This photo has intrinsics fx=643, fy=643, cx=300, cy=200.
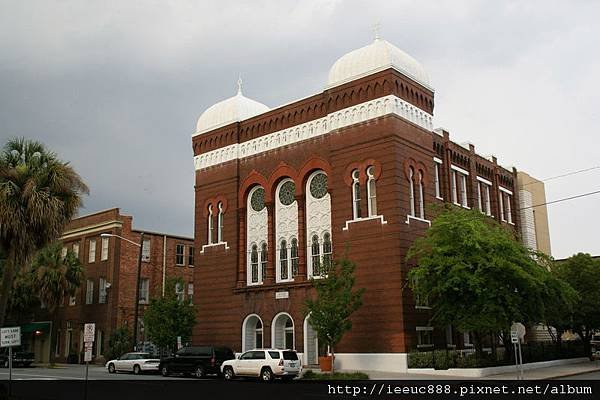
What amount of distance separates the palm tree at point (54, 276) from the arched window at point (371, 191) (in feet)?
85.9

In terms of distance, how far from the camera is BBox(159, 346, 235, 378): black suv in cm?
3109

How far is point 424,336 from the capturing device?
107 ft

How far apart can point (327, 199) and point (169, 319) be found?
11.6m

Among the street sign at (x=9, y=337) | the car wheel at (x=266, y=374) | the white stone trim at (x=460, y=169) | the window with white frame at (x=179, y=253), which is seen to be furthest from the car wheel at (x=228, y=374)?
the window with white frame at (x=179, y=253)

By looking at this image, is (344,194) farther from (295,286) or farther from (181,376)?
(181,376)

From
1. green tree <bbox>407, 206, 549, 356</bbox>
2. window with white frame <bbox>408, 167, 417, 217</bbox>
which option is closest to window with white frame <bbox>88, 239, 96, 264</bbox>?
window with white frame <bbox>408, 167, 417, 217</bbox>

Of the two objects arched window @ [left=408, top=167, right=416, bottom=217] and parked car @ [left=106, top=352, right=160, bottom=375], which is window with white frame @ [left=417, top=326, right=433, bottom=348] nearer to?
arched window @ [left=408, top=167, right=416, bottom=217]

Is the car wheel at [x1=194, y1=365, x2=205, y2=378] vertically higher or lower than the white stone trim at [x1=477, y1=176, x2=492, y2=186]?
lower

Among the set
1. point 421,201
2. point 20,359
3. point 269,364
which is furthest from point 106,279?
point 421,201

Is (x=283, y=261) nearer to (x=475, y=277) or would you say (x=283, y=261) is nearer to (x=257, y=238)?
(x=257, y=238)

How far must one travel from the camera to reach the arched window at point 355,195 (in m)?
34.1

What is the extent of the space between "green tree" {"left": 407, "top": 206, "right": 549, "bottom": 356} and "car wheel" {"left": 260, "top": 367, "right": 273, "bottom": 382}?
7500 mm

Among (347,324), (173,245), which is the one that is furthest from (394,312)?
(173,245)

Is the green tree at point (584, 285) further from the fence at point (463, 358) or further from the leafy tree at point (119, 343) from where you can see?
the leafy tree at point (119, 343)
